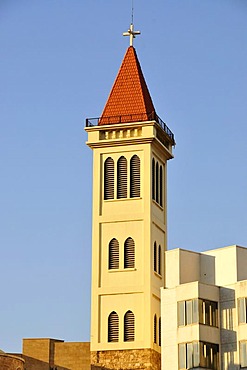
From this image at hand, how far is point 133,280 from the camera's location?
8056 centimetres

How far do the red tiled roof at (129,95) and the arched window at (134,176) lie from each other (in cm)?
289

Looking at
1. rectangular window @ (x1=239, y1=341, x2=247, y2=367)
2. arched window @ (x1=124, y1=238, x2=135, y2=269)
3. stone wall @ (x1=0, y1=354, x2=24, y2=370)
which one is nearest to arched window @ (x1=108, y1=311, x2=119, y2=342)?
arched window @ (x1=124, y1=238, x2=135, y2=269)

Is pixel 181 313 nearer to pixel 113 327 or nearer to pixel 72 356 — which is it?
pixel 113 327

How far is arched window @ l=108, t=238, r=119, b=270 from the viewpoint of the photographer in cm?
8144

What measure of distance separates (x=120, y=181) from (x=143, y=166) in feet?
5.99

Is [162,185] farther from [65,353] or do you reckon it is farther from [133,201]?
[65,353]

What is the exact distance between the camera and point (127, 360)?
3098 inches

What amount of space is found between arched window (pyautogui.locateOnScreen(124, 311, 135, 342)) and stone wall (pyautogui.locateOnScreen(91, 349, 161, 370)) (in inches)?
33.2

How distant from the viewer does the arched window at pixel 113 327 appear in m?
79.7


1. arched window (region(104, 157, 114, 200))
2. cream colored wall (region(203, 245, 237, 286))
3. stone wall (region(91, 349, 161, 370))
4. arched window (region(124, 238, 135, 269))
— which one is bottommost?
stone wall (region(91, 349, 161, 370))

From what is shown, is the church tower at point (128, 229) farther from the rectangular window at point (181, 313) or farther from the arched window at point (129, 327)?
the rectangular window at point (181, 313)

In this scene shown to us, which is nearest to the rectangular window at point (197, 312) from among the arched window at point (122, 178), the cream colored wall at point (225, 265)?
the cream colored wall at point (225, 265)

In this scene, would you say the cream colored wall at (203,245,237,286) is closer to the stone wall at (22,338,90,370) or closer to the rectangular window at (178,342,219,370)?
the rectangular window at (178,342,219,370)

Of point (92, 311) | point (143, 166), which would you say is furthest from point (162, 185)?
point (92, 311)
